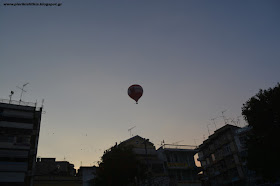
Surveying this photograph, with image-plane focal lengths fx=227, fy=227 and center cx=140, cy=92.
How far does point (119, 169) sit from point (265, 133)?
18139mm

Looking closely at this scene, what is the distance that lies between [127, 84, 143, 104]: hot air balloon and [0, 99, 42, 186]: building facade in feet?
70.8

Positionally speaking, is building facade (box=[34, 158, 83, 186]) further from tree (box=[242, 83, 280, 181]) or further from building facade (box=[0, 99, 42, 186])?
tree (box=[242, 83, 280, 181])

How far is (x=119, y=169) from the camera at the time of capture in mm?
29359

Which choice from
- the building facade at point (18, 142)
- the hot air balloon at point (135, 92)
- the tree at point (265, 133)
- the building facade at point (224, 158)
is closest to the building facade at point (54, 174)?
the building facade at point (18, 142)

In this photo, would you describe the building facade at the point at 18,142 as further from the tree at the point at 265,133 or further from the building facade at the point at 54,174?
the tree at the point at 265,133

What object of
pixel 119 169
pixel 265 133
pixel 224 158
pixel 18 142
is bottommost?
pixel 119 169

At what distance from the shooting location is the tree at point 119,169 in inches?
1144

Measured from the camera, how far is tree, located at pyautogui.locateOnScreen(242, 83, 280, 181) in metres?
25.2

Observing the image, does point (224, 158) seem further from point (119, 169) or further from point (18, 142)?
point (18, 142)

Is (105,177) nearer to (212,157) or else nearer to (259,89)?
(259,89)

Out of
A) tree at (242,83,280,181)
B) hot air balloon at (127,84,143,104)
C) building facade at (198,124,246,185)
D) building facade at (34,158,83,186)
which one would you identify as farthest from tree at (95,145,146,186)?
building facade at (198,124,246,185)

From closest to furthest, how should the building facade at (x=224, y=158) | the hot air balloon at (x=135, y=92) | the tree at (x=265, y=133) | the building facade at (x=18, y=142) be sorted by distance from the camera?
the tree at (x=265, y=133), the hot air balloon at (x=135, y=92), the building facade at (x=18, y=142), the building facade at (x=224, y=158)

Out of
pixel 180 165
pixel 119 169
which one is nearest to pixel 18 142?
pixel 119 169

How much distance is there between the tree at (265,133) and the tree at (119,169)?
47.2 feet
